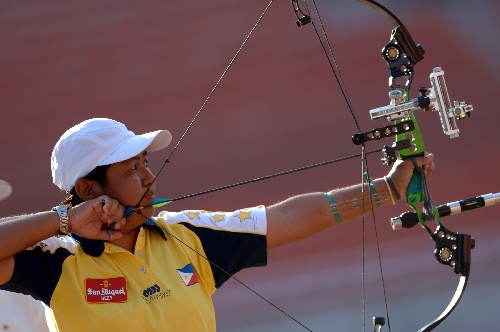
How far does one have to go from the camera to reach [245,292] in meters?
6.36

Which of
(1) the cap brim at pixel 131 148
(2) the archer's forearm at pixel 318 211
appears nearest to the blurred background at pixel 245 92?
(2) the archer's forearm at pixel 318 211

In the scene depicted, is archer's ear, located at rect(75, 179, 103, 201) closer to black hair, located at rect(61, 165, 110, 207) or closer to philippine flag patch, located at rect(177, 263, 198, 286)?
black hair, located at rect(61, 165, 110, 207)

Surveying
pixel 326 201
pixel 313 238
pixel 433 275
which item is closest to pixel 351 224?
pixel 313 238

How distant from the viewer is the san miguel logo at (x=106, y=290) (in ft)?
7.42

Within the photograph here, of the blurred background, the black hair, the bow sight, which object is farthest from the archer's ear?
the blurred background

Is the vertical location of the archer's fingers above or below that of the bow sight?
below

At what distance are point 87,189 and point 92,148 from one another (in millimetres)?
119

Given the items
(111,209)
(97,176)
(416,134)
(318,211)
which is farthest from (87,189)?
(416,134)

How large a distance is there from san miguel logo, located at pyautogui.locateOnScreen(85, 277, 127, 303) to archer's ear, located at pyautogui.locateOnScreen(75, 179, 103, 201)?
24 centimetres

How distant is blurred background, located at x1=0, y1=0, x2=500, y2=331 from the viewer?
6.89m

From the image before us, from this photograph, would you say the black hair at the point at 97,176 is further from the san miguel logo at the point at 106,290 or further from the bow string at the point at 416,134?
the san miguel logo at the point at 106,290

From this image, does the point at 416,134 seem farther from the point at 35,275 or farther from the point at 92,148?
the point at 35,275

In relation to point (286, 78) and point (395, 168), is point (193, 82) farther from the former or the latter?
point (395, 168)

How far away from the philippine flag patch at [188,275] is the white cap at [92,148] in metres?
0.31
